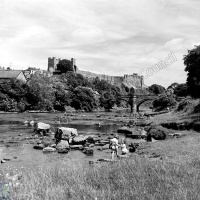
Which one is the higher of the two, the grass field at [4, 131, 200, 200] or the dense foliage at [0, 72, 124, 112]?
the dense foliage at [0, 72, 124, 112]

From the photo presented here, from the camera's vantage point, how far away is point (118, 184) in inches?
324

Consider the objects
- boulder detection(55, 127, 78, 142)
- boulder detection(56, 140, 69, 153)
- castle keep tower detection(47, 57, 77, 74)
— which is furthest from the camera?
castle keep tower detection(47, 57, 77, 74)

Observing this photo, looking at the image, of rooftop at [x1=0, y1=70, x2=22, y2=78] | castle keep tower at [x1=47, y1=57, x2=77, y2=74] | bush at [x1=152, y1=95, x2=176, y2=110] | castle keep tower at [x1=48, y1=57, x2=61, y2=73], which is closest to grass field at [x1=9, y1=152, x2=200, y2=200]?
bush at [x1=152, y1=95, x2=176, y2=110]

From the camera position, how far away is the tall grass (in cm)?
724

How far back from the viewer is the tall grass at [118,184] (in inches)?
285

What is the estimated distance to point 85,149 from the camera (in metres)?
23.8

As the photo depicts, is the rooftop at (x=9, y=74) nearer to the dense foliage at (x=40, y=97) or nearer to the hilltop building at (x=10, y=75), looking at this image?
the hilltop building at (x=10, y=75)

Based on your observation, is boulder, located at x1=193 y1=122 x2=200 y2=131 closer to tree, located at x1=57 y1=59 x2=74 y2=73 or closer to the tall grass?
the tall grass

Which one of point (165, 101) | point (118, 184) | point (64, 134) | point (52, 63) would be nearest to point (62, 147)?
point (64, 134)

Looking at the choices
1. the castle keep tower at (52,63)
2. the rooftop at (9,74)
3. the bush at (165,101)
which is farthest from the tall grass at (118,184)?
the castle keep tower at (52,63)

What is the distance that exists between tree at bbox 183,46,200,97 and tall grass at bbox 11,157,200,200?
104 feet

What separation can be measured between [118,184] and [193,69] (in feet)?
116

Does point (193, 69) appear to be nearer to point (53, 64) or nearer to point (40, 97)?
point (40, 97)

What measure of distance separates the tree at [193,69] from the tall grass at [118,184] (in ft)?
104
